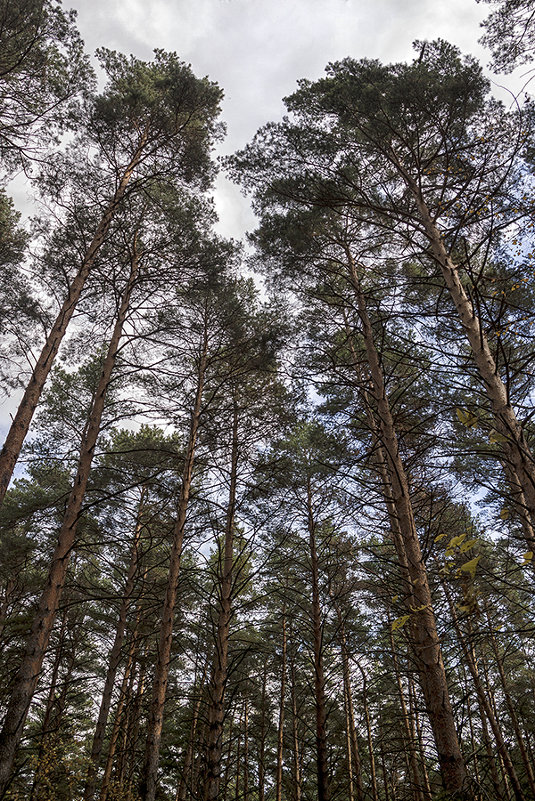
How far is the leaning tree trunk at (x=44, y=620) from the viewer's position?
381 centimetres

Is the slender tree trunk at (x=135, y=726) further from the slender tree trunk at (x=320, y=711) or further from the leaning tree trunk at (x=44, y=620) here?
the leaning tree trunk at (x=44, y=620)

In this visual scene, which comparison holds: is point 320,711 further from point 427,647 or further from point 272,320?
point 272,320

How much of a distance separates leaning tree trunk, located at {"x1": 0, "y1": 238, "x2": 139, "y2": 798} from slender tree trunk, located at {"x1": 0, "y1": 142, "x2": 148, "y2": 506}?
A: 0.89 m

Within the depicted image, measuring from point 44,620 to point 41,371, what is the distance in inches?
139

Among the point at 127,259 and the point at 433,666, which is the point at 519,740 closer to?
the point at 433,666

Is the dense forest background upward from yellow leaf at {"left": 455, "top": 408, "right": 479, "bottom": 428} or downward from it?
upward

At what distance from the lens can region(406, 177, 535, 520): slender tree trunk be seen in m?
2.46

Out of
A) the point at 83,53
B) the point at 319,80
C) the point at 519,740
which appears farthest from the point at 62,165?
the point at 519,740

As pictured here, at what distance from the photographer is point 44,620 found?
4.48 m

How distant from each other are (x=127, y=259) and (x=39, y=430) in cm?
733

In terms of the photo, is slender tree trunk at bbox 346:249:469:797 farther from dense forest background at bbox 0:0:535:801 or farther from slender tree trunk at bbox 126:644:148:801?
slender tree trunk at bbox 126:644:148:801

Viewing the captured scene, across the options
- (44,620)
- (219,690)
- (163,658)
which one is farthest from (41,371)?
(219,690)

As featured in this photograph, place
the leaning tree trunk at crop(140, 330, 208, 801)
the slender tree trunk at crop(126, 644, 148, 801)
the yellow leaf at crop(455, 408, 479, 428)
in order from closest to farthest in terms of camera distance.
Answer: the yellow leaf at crop(455, 408, 479, 428) < the leaning tree trunk at crop(140, 330, 208, 801) < the slender tree trunk at crop(126, 644, 148, 801)

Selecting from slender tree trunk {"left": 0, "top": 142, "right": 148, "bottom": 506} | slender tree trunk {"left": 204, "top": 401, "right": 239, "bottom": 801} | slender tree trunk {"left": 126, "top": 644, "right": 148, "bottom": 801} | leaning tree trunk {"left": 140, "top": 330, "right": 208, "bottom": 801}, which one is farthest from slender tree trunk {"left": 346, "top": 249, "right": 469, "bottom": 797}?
slender tree trunk {"left": 126, "top": 644, "right": 148, "bottom": 801}
